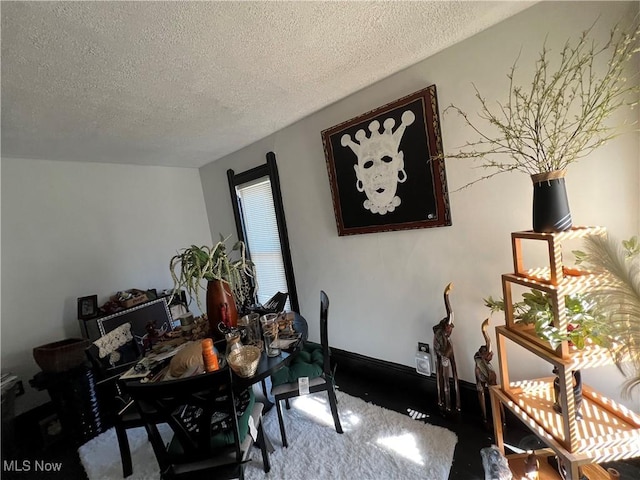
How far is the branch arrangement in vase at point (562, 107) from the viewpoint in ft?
3.69

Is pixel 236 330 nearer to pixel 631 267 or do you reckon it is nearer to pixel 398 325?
pixel 398 325

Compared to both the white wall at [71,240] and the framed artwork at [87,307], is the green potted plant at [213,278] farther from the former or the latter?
the white wall at [71,240]

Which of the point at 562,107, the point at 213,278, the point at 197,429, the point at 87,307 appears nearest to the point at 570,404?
the point at 562,107

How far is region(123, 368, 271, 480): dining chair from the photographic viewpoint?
114 centimetres

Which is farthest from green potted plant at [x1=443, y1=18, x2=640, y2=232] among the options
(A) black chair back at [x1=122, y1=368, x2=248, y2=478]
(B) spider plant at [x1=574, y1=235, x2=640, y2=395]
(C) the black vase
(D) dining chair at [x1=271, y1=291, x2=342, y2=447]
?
(A) black chair back at [x1=122, y1=368, x2=248, y2=478]

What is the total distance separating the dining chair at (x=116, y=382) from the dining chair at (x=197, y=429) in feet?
1.30

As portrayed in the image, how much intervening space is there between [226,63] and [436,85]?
50.1 inches

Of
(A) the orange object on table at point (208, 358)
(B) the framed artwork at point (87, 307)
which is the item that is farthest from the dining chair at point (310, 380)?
(B) the framed artwork at point (87, 307)

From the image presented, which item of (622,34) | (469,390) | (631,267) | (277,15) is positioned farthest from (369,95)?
(469,390)

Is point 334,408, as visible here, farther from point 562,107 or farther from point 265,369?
point 562,107

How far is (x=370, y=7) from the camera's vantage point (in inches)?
48.6

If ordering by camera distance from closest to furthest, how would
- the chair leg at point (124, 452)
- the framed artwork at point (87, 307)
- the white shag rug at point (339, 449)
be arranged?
1. the white shag rug at point (339, 449)
2. the chair leg at point (124, 452)
3. the framed artwork at point (87, 307)

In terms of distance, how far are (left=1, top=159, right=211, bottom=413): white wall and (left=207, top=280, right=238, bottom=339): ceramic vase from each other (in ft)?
6.15

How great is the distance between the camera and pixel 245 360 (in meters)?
1.42
